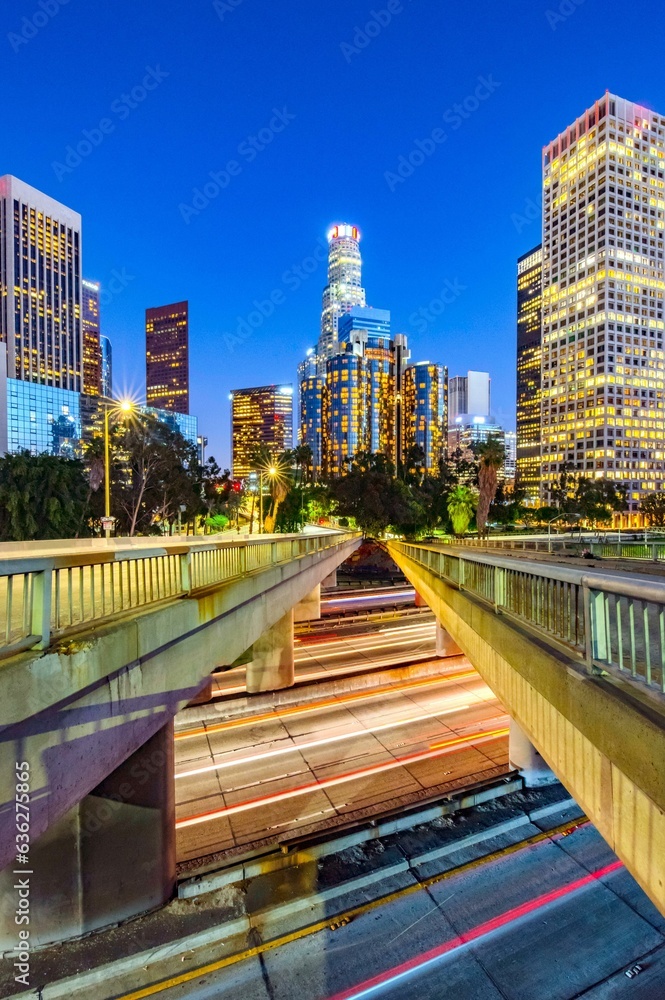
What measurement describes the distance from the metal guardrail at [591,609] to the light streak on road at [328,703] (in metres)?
13.5

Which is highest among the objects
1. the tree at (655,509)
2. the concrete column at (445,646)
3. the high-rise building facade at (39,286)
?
the high-rise building facade at (39,286)

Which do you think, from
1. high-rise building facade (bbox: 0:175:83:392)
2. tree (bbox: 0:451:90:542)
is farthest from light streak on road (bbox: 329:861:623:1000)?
high-rise building facade (bbox: 0:175:83:392)

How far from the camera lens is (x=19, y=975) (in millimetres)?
8445

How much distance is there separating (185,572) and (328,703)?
15671mm

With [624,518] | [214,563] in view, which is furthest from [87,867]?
[624,518]

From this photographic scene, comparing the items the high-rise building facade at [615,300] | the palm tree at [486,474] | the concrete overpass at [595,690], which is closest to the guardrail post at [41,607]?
the concrete overpass at [595,690]

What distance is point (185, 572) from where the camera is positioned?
789 cm

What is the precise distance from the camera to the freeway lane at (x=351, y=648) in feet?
83.1

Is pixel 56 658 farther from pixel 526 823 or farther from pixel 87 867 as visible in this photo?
pixel 526 823

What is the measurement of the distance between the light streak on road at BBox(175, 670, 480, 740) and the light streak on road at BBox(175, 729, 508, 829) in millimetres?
4602

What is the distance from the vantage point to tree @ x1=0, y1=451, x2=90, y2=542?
3328cm

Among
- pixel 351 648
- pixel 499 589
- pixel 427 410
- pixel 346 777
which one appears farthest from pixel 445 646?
pixel 427 410

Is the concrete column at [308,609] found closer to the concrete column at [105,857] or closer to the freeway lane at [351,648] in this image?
the freeway lane at [351,648]

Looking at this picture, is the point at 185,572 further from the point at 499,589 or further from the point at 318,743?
the point at 318,743
